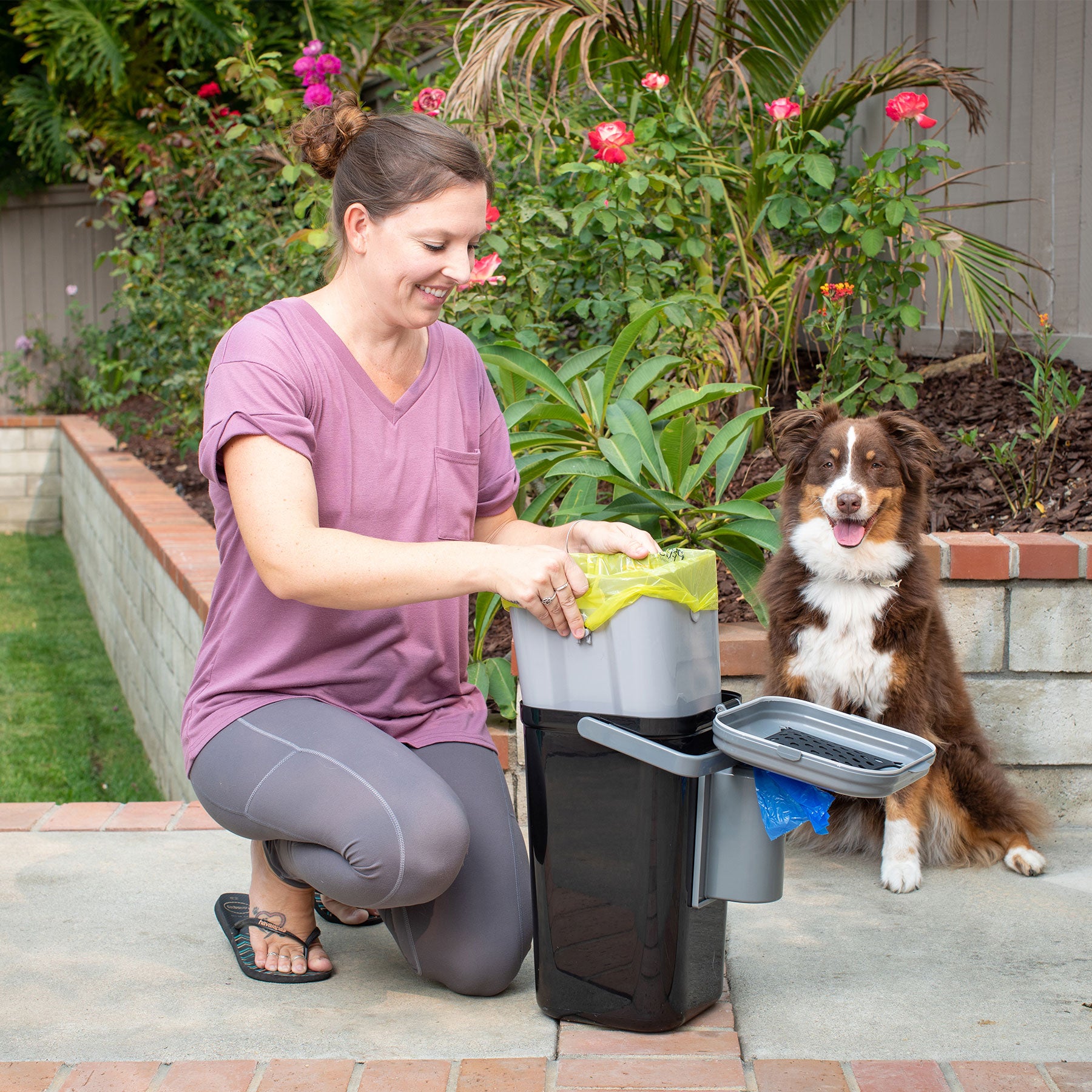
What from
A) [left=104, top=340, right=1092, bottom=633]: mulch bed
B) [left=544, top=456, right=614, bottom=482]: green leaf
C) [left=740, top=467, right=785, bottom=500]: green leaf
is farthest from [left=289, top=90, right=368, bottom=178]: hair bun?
[left=104, top=340, right=1092, bottom=633]: mulch bed

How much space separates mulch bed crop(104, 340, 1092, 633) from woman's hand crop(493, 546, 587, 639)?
1437mm

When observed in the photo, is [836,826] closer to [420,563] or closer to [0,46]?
[420,563]

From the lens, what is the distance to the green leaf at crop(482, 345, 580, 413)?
Answer: 3.22 m

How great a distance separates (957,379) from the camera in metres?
4.70

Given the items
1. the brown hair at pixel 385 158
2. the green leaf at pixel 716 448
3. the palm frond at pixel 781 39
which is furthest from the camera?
the palm frond at pixel 781 39

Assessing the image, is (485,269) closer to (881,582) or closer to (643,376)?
(643,376)

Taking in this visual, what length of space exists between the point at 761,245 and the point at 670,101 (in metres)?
0.67

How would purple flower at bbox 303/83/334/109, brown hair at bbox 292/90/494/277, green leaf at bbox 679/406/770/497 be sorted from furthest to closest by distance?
purple flower at bbox 303/83/334/109, green leaf at bbox 679/406/770/497, brown hair at bbox 292/90/494/277

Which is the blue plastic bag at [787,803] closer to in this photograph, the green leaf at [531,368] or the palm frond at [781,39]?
the green leaf at [531,368]

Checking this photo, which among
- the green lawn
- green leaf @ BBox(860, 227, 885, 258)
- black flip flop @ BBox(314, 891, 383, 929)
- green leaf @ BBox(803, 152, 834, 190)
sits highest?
green leaf @ BBox(803, 152, 834, 190)

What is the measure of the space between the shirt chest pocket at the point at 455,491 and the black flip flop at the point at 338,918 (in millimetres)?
841

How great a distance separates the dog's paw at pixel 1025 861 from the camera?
275 centimetres

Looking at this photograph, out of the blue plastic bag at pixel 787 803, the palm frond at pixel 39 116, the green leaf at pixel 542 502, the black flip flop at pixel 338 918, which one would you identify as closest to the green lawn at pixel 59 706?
the black flip flop at pixel 338 918

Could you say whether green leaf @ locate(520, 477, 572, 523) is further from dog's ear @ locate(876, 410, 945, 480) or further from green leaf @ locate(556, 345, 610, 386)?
dog's ear @ locate(876, 410, 945, 480)
